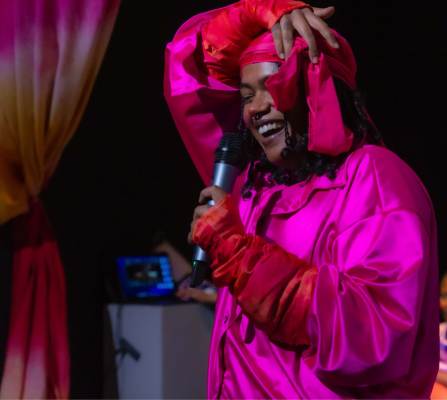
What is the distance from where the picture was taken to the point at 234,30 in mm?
1263

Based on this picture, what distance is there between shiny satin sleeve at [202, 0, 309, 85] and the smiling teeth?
0.17 m

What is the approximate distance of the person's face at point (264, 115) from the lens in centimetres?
116

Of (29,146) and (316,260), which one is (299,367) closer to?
(316,260)

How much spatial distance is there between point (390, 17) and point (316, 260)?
2471 mm

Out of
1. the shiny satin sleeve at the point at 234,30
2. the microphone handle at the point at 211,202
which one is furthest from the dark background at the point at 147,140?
the microphone handle at the point at 211,202

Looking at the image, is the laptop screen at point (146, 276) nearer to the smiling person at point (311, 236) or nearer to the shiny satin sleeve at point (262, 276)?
the smiling person at point (311, 236)

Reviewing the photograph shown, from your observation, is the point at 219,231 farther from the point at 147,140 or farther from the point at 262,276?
the point at 147,140

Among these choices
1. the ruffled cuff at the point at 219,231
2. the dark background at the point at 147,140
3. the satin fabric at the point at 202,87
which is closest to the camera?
the ruffled cuff at the point at 219,231

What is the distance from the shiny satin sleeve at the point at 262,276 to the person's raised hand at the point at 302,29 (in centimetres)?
29

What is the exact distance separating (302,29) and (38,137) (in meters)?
1.49

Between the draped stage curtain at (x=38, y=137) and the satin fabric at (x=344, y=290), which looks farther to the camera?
the draped stage curtain at (x=38, y=137)

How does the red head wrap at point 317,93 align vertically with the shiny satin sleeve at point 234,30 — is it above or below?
below

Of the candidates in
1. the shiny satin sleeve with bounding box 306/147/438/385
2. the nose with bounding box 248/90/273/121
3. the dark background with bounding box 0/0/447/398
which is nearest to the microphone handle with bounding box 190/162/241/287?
the nose with bounding box 248/90/273/121

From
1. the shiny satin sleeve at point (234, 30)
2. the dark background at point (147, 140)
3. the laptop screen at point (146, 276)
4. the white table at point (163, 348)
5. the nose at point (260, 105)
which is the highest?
the shiny satin sleeve at point (234, 30)
